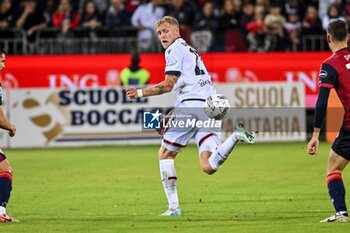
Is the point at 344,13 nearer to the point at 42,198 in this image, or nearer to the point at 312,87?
the point at 312,87

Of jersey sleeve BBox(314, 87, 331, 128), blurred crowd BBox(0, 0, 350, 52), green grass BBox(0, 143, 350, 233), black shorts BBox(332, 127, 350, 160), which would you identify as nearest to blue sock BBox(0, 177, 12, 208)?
green grass BBox(0, 143, 350, 233)

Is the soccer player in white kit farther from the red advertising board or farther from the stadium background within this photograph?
the red advertising board

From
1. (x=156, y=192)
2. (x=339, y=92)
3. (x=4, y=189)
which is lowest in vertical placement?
(x=156, y=192)

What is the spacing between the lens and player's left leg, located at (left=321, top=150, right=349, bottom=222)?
10.7 metres

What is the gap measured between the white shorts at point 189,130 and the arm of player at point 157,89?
0.42 meters

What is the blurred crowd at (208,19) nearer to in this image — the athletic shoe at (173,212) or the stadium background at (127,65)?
the stadium background at (127,65)

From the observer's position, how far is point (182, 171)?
18.2 metres

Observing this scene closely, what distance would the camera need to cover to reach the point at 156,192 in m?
15.0

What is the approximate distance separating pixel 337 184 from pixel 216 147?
181cm

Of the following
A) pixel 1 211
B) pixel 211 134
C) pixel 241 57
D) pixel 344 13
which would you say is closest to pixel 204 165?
pixel 211 134

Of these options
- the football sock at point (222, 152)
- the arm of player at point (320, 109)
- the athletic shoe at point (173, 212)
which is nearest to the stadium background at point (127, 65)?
the athletic shoe at point (173, 212)

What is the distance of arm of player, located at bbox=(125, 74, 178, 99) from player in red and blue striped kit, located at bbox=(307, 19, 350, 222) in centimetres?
196

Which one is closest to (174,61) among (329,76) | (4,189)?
(329,76)

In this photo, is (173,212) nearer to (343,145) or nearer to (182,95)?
(182,95)
